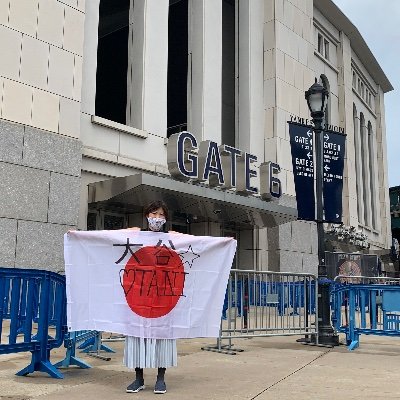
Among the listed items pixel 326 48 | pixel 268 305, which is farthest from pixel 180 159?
pixel 326 48

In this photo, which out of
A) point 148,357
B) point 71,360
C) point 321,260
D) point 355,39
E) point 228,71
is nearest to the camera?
point 148,357

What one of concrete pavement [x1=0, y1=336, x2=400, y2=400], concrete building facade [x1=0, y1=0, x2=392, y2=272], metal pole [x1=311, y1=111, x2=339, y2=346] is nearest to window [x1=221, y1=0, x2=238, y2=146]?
concrete building facade [x1=0, y1=0, x2=392, y2=272]

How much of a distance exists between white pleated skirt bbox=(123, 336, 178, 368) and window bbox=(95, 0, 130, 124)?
2142 cm

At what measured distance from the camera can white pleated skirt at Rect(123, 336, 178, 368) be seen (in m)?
5.44

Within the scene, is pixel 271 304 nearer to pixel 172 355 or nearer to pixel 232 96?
pixel 172 355

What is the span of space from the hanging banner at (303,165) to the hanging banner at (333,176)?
30 centimetres

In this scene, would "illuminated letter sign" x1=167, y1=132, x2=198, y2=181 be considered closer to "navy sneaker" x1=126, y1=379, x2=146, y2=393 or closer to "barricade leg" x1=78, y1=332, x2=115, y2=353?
"barricade leg" x1=78, y1=332, x2=115, y2=353

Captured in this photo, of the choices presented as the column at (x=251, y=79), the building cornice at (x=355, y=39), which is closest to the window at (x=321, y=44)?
the building cornice at (x=355, y=39)

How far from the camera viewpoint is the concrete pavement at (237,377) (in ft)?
17.4

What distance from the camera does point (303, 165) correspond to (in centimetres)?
1095

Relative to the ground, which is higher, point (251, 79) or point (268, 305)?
point (251, 79)

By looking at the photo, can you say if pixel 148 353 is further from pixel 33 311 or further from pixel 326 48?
pixel 326 48

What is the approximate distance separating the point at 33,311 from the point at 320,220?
21.2 feet

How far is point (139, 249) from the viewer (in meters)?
5.82
